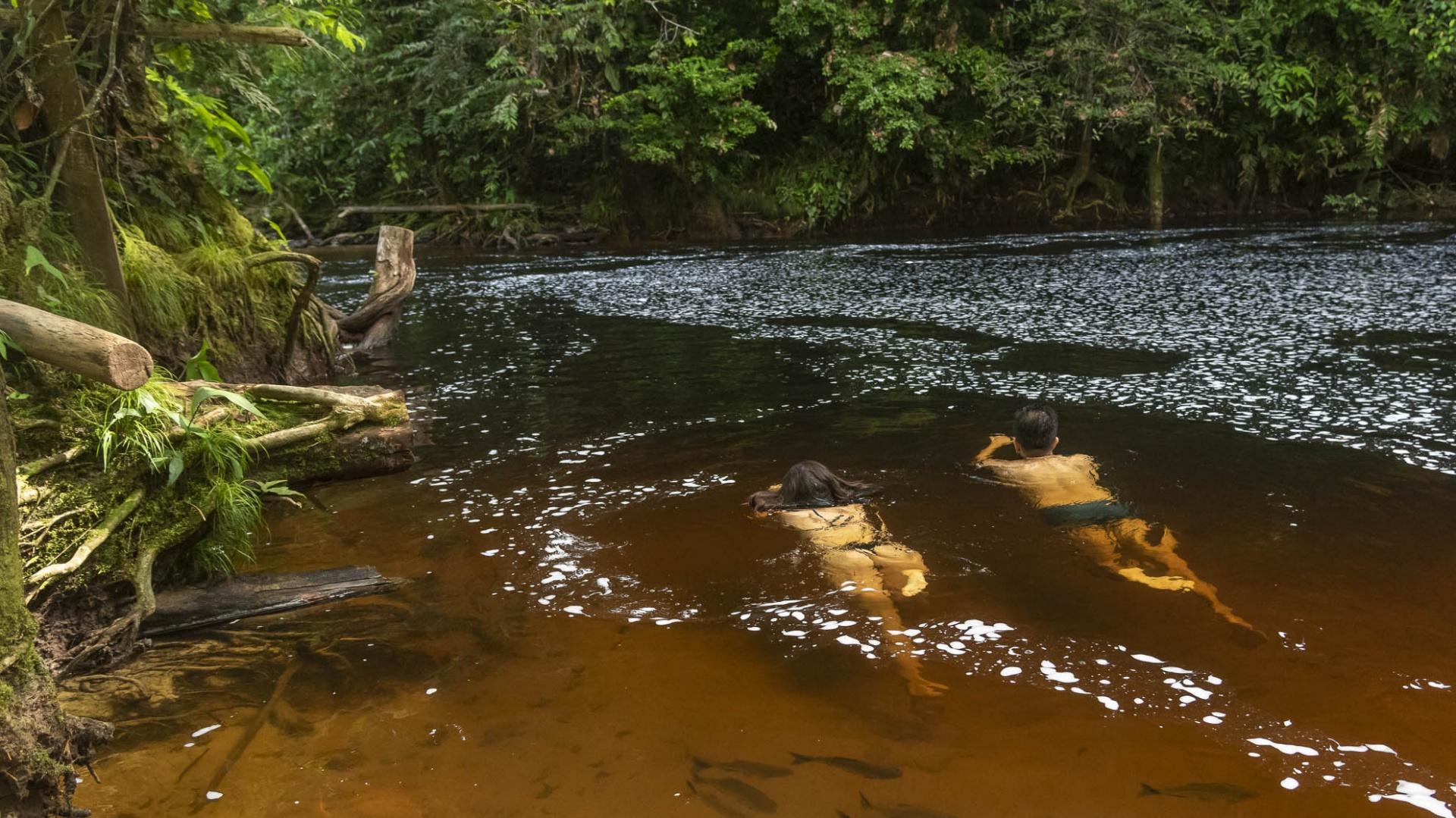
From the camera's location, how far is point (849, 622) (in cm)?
457

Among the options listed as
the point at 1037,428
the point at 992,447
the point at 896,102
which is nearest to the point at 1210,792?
the point at 1037,428

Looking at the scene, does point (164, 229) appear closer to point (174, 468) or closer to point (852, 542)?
point (174, 468)

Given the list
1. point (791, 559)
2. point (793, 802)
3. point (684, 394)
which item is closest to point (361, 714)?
point (793, 802)

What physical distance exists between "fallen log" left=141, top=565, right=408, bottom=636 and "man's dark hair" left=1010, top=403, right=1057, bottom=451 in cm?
381

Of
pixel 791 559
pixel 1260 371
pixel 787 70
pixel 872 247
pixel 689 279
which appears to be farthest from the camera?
pixel 787 70

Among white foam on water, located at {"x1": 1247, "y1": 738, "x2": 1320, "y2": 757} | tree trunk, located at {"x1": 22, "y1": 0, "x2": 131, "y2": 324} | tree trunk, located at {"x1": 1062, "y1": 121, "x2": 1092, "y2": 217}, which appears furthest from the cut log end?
tree trunk, located at {"x1": 1062, "y1": 121, "x2": 1092, "y2": 217}

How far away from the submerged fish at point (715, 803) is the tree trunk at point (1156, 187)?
76.0 ft

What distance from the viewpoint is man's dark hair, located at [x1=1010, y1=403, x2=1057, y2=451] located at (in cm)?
629

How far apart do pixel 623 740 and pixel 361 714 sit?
106cm

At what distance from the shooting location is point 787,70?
1066 inches

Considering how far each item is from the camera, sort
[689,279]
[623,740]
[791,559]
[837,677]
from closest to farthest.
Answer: [623,740] → [837,677] → [791,559] → [689,279]

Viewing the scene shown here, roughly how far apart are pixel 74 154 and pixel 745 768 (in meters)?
6.62

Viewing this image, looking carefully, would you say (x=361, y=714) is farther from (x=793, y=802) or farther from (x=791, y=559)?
(x=791, y=559)

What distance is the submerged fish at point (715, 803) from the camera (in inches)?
126
